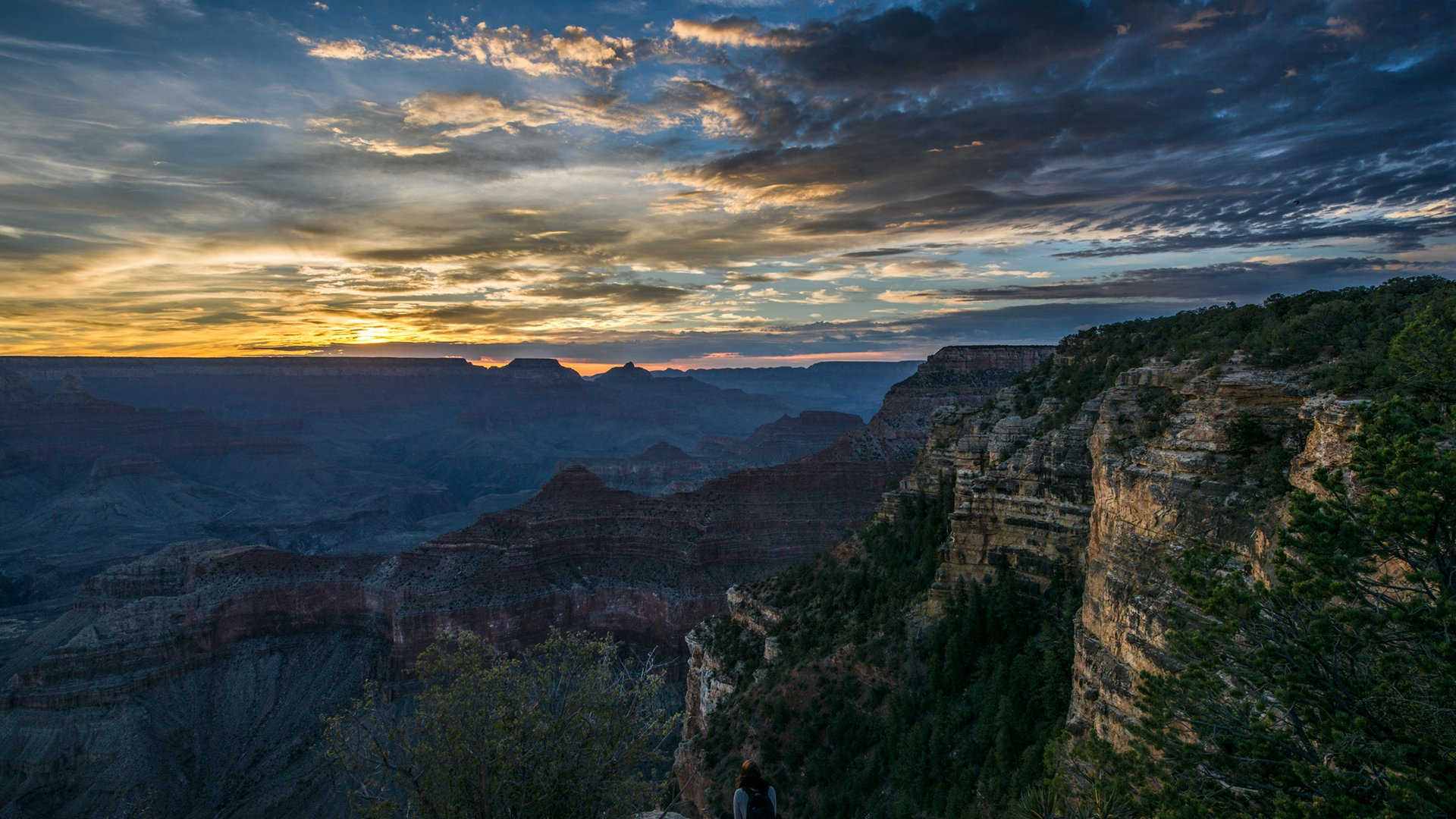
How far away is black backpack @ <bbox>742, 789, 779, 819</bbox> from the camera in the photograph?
896cm

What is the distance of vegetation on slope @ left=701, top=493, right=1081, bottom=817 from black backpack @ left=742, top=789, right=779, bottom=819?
8.87 m

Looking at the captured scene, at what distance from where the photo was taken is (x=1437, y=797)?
7340mm

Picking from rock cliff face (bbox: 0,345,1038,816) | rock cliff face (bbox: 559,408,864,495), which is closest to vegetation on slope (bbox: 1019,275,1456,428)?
rock cliff face (bbox: 0,345,1038,816)

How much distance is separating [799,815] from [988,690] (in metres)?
8.28

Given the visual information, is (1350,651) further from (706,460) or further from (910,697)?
(706,460)

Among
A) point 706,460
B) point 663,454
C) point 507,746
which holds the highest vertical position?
point 507,746

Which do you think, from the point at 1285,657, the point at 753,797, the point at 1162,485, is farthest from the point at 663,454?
the point at 1285,657

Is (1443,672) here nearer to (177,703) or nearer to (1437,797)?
(1437,797)

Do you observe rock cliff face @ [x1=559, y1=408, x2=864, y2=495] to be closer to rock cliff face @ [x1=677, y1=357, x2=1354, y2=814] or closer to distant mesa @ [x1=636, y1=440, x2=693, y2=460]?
distant mesa @ [x1=636, y1=440, x2=693, y2=460]

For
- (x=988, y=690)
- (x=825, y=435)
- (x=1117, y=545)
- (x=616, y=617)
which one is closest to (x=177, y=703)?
(x=616, y=617)

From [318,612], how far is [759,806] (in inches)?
2804

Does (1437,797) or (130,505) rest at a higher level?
(1437,797)

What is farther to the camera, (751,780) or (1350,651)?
(751,780)

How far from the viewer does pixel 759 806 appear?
9.07 metres
